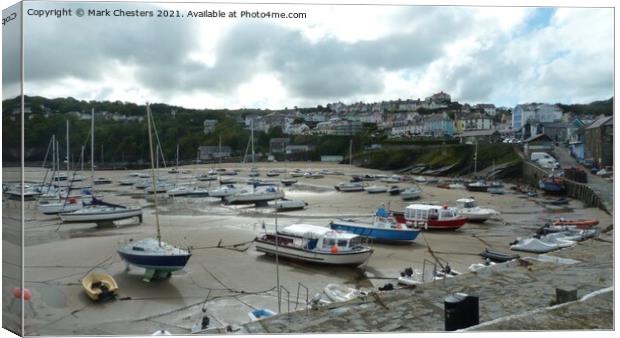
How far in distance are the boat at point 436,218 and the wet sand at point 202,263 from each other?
26 centimetres

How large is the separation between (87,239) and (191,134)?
12.5 ft

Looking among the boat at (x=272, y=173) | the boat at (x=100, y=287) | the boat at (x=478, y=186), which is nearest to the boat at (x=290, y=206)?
the boat at (x=272, y=173)

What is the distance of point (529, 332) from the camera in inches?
168

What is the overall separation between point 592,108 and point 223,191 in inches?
669

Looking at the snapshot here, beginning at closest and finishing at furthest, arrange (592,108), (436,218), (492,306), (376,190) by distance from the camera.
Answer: (492,306) → (592,108) → (436,218) → (376,190)

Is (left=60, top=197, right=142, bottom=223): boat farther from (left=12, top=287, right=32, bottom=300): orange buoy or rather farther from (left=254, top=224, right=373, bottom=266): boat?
(left=12, top=287, right=32, bottom=300): orange buoy

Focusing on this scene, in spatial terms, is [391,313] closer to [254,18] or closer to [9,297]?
[254,18]

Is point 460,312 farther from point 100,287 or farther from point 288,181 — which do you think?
point 288,181

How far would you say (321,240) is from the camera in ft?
31.7

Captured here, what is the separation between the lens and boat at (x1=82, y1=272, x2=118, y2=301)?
694 cm

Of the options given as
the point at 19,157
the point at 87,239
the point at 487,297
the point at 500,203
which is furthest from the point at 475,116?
the point at 19,157

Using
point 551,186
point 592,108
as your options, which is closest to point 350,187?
point 551,186

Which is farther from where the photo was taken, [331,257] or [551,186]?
[551,186]

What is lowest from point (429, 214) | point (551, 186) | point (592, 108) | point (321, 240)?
point (321, 240)
